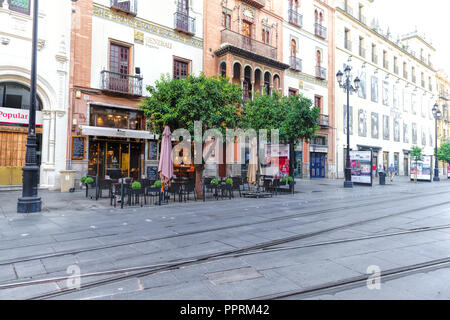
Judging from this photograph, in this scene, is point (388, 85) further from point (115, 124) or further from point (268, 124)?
point (115, 124)

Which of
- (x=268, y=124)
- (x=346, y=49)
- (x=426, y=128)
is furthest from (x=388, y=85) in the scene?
(x=268, y=124)

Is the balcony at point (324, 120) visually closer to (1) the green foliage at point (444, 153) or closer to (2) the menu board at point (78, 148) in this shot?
(1) the green foliage at point (444, 153)

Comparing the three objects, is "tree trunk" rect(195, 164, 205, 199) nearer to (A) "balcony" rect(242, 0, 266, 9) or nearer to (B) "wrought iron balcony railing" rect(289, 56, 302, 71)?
(A) "balcony" rect(242, 0, 266, 9)

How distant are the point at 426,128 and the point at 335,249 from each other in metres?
49.2

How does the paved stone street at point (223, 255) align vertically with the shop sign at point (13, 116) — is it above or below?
below

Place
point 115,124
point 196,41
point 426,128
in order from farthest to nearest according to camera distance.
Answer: point 426,128 < point 196,41 < point 115,124

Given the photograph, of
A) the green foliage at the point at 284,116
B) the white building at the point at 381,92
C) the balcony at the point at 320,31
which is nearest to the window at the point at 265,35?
the balcony at the point at 320,31

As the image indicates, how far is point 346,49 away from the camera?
1180 inches

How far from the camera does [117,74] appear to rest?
15.9 m

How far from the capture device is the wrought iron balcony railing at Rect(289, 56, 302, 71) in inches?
987

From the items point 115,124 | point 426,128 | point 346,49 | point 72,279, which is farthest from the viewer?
Result: point 426,128

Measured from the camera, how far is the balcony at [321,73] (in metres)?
27.4

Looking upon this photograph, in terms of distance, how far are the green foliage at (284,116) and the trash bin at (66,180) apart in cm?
913

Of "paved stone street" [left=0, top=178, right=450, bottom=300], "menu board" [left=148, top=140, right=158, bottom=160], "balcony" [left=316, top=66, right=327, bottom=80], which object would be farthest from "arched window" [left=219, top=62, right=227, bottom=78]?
"paved stone street" [left=0, top=178, right=450, bottom=300]
